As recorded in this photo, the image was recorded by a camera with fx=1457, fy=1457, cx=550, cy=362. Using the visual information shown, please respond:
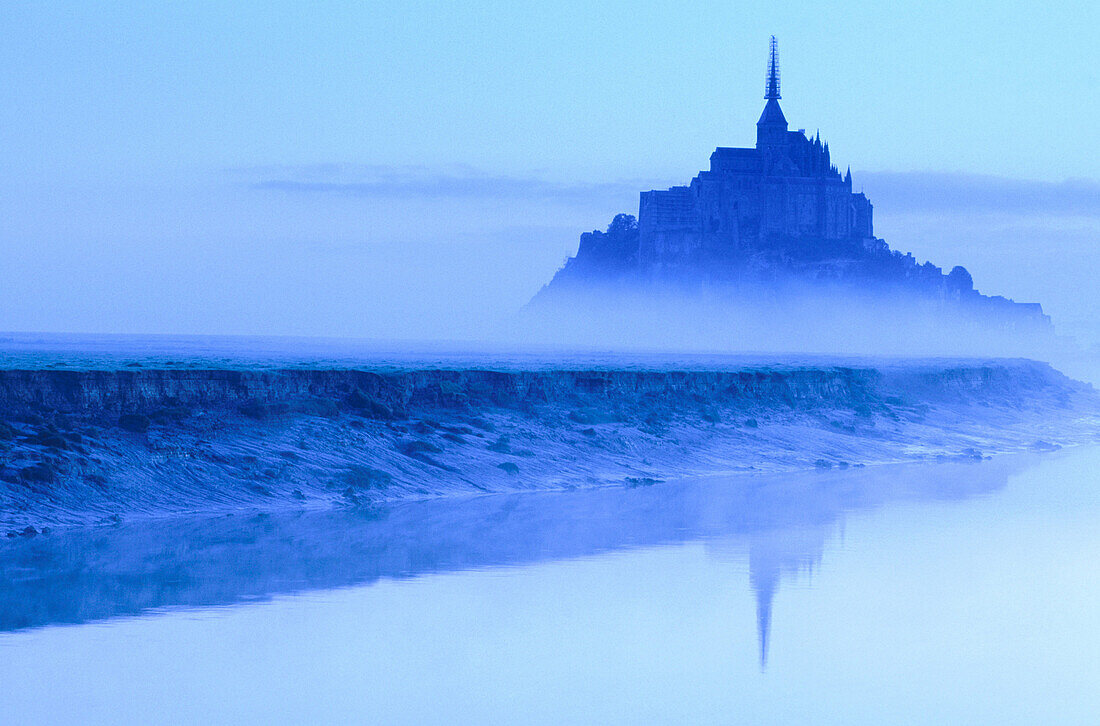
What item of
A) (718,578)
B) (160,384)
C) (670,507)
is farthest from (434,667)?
(160,384)

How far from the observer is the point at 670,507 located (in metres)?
28.3

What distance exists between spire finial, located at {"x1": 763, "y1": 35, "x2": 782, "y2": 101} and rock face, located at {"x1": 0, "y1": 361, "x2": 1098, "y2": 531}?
13908 cm

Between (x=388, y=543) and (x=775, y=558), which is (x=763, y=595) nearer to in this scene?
(x=775, y=558)

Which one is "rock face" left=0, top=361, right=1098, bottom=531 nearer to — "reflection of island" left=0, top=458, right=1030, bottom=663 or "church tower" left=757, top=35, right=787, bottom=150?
"reflection of island" left=0, top=458, right=1030, bottom=663

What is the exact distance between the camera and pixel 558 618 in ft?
55.8

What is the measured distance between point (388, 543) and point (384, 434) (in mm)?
8491

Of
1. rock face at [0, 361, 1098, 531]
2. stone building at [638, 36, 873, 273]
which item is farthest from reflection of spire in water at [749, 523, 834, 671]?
stone building at [638, 36, 873, 273]

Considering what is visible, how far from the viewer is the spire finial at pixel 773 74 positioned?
181 metres

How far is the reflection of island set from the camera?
1852cm

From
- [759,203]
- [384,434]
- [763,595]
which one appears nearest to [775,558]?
[763,595]

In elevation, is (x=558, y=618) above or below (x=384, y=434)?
below

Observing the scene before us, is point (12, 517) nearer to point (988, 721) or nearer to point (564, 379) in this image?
point (988, 721)

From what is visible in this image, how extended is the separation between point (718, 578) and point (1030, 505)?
40.6 ft

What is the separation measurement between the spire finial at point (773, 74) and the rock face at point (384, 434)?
456ft
